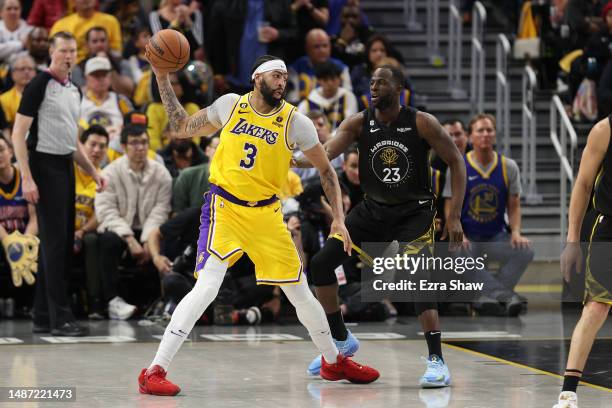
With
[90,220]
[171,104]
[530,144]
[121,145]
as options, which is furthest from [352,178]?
[171,104]

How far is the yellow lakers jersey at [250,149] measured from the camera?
8.07 metres

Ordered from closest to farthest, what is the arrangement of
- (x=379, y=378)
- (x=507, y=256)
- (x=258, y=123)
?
1. (x=258, y=123)
2. (x=379, y=378)
3. (x=507, y=256)

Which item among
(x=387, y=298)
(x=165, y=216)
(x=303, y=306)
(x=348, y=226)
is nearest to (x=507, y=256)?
(x=387, y=298)

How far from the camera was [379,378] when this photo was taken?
870cm

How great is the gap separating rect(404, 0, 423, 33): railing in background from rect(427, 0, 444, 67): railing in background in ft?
0.93

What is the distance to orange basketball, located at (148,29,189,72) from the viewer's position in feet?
26.8

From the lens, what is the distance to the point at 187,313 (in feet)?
25.9

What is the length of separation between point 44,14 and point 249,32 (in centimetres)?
260

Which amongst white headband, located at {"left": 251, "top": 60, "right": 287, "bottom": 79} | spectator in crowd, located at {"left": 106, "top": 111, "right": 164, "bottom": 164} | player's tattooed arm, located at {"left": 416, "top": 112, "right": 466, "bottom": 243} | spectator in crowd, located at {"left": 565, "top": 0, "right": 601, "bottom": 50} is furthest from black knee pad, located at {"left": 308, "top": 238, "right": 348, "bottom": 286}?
spectator in crowd, located at {"left": 565, "top": 0, "right": 601, "bottom": 50}

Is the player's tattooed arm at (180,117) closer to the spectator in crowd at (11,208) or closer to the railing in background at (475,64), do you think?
the spectator in crowd at (11,208)

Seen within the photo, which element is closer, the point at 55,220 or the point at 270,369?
the point at 270,369

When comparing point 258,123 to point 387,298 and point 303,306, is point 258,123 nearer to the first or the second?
point 303,306

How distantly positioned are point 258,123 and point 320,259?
117 centimetres

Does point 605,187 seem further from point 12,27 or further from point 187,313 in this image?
point 12,27
